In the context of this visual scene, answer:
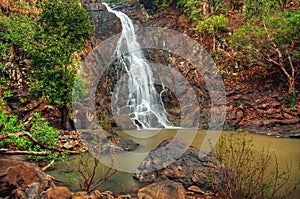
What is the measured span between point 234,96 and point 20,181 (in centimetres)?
1397

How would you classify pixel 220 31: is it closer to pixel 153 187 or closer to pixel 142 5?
pixel 142 5

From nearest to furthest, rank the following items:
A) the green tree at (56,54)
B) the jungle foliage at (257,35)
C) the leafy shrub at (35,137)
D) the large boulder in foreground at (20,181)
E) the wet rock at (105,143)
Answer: the large boulder in foreground at (20,181) < the leafy shrub at (35,137) < the wet rock at (105,143) < the green tree at (56,54) < the jungle foliage at (257,35)

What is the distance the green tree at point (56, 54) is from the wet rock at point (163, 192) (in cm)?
665

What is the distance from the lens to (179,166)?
248 inches

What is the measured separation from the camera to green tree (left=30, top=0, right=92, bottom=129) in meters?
9.98

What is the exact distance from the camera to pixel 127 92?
1714cm

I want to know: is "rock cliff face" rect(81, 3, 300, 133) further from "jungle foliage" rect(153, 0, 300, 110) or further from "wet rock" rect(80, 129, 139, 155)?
"wet rock" rect(80, 129, 139, 155)

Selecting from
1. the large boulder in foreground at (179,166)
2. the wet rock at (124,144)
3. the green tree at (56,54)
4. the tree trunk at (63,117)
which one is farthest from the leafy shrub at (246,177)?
the tree trunk at (63,117)

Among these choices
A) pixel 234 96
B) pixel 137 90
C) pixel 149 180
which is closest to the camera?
pixel 149 180

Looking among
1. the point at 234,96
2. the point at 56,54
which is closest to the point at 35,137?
the point at 56,54

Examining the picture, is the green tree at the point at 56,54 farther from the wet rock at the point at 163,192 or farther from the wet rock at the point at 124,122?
the wet rock at the point at 163,192

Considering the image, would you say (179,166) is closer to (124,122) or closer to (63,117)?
(63,117)

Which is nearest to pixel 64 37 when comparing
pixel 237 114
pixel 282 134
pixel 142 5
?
pixel 237 114

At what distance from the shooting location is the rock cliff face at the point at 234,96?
1321 centimetres
